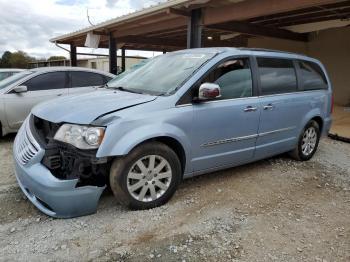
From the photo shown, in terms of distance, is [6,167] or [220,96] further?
[6,167]

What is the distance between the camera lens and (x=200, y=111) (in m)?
3.79

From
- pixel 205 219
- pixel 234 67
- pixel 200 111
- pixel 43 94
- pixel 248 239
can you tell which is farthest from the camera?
pixel 43 94

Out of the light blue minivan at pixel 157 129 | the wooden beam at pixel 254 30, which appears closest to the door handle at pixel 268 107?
the light blue minivan at pixel 157 129

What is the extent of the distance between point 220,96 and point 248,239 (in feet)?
5.32

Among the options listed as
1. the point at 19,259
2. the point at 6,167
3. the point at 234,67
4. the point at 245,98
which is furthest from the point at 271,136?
the point at 6,167

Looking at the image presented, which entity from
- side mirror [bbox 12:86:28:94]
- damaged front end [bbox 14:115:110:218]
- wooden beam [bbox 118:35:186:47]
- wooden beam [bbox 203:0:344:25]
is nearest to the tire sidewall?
wooden beam [bbox 203:0:344:25]

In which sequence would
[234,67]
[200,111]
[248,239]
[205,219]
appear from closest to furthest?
[248,239]
[205,219]
[200,111]
[234,67]

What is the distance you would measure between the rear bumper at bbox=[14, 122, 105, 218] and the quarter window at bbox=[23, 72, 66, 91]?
3814mm

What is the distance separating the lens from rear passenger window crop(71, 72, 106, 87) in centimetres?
724

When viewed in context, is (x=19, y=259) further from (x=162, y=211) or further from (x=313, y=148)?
(x=313, y=148)

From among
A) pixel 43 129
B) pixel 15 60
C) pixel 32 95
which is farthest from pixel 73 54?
pixel 15 60

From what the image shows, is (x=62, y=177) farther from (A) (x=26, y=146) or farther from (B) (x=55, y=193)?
(A) (x=26, y=146)

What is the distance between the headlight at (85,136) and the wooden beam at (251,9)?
4.90m

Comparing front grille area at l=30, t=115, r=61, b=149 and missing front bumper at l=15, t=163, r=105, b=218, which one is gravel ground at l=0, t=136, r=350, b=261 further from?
front grille area at l=30, t=115, r=61, b=149
